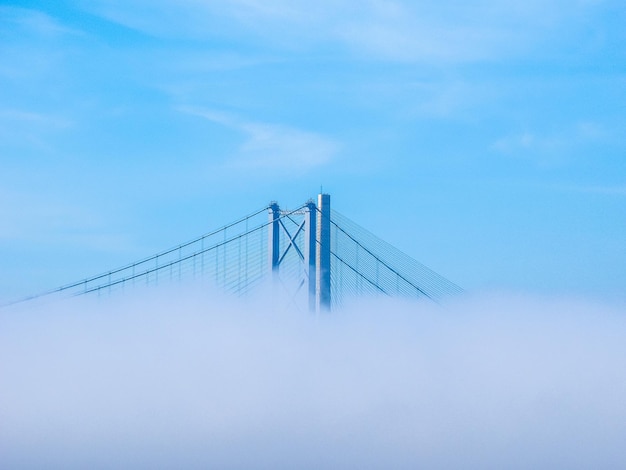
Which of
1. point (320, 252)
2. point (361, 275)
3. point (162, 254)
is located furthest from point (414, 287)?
point (162, 254)

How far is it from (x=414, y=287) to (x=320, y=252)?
3741 mm

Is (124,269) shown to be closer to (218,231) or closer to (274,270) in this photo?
(218,231)

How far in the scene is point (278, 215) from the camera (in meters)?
14.5

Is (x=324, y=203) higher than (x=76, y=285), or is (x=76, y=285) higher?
(x=324, y=203)

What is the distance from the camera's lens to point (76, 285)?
16.4 m

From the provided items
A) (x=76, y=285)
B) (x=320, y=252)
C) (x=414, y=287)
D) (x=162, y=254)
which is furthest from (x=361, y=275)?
(x=76, y=285)

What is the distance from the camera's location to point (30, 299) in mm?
16500

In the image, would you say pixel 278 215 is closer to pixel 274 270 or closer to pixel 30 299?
pixel 274 270

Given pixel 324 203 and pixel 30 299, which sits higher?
pixel 324 203

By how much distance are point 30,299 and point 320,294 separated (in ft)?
21.0

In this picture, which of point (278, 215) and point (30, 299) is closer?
point (278, 215)

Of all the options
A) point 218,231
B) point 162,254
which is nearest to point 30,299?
point 162,254

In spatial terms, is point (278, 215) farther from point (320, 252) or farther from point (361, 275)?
point (361, 275)

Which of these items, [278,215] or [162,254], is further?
[162,254]
